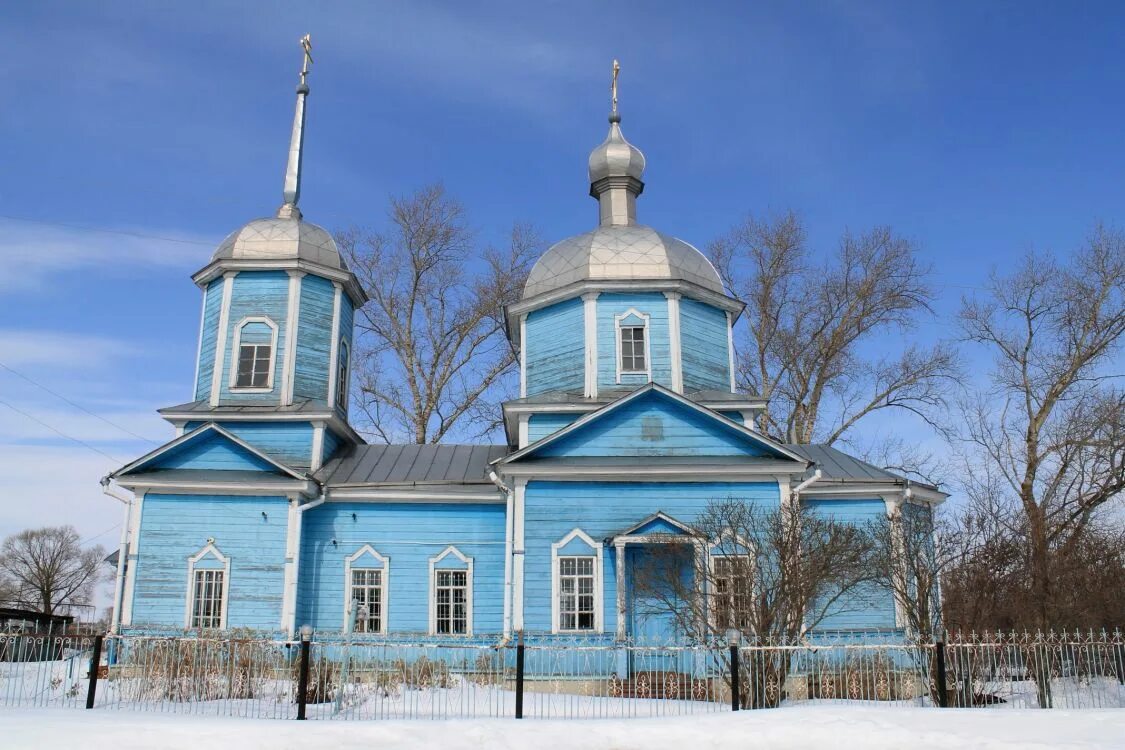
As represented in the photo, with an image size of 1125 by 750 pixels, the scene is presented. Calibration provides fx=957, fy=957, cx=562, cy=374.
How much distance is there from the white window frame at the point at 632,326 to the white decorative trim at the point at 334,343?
530 cm

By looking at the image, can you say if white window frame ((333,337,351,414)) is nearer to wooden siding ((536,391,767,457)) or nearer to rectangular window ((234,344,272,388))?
rectangular window ((234,344,272,388))

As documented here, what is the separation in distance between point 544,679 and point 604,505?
Answer: 2.72 meters

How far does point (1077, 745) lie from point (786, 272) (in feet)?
64.9

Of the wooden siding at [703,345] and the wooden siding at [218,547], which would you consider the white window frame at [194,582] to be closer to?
the wooden siding at [218,547]

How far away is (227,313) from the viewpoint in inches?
696

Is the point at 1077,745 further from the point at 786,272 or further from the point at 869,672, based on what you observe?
the point at 786,272

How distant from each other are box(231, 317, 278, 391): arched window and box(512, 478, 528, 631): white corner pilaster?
5535mm

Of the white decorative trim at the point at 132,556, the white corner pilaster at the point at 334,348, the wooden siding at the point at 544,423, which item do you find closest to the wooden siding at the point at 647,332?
the wooden siding at the point at 544,423

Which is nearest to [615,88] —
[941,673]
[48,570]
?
[941,673]

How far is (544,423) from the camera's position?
54.5ft

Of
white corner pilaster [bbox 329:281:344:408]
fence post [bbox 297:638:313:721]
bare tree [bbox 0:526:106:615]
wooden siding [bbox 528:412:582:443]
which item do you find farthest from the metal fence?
bare tree [bbox 0:526:106:615]

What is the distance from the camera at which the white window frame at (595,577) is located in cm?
1408

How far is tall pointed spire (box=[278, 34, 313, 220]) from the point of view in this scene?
784 inches

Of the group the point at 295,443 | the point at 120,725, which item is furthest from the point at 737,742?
the point at 295,443
